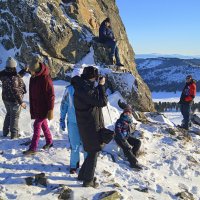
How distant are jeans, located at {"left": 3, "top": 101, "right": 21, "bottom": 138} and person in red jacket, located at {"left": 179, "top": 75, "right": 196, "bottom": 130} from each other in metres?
6.91

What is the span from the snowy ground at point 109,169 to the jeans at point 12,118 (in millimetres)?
271

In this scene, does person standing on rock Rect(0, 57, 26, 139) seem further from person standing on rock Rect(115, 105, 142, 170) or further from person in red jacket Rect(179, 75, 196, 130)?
person in red jacket Rect(179, 75, 196, 130)

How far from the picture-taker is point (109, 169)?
9375 mm

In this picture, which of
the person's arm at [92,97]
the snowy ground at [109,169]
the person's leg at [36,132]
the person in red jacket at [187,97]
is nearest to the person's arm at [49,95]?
the person's leg at [36,132]

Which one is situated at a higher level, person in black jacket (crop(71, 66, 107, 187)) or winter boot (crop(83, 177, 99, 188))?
person in black jacket (crop(71, 66, 107, 187))

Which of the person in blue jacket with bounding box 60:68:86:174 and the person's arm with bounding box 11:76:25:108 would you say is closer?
the person in blue jacket with bounding box 60:68:86:174

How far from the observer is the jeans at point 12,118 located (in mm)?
9992

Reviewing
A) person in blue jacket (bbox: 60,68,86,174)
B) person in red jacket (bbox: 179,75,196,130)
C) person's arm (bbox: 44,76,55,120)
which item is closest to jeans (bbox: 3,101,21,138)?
person's arm (bbox: 44,76,55,120)

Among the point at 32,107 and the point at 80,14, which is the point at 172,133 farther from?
the point at 80,14

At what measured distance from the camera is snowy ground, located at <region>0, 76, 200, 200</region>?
784 centimetres

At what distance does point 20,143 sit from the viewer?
998 centimetres

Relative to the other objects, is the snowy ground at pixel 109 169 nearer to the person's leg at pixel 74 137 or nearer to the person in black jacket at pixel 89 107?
the person's leg at pixel 74 137

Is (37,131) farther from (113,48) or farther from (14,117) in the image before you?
(113,48)

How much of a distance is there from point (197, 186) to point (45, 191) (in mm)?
4065
